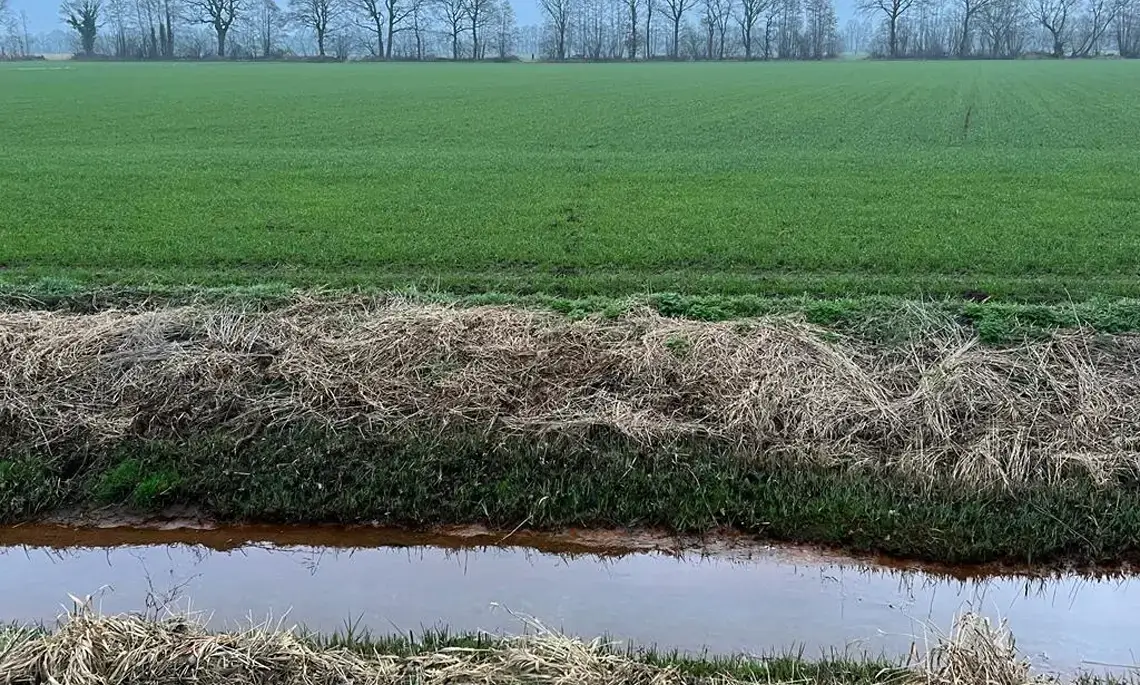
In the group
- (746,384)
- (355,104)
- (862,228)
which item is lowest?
(746,384)

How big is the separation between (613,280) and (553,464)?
4181mm

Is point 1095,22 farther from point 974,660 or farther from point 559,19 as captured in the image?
point 974,660

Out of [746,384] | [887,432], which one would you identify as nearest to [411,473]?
[746,384]

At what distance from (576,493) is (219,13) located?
111953 mm

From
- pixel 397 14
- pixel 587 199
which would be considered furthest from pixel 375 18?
pixel 587 199

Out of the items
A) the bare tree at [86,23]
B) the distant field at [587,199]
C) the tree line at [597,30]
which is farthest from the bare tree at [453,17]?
the distant field at [587,199]

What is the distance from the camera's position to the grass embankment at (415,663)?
490 centimetres

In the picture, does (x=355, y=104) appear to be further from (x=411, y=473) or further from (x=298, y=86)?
(x=411, y=473)

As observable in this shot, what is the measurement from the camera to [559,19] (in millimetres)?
115375

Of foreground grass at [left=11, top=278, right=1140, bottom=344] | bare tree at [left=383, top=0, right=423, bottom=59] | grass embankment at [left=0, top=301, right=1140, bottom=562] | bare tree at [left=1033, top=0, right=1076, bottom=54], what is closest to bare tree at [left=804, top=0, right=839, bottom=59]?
bare tree at [left=1033, top=0, right=1076, bottom=54]

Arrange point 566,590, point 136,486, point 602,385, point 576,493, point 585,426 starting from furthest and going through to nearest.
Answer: point 602,385 → point 585,426 → point 136,486 → point 576,493 → point 566,590

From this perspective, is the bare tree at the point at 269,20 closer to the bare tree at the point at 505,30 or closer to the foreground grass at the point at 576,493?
the bare tree at the point at 505,30

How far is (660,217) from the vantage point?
14.5 m

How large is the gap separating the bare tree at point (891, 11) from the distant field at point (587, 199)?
7380 centimetres
